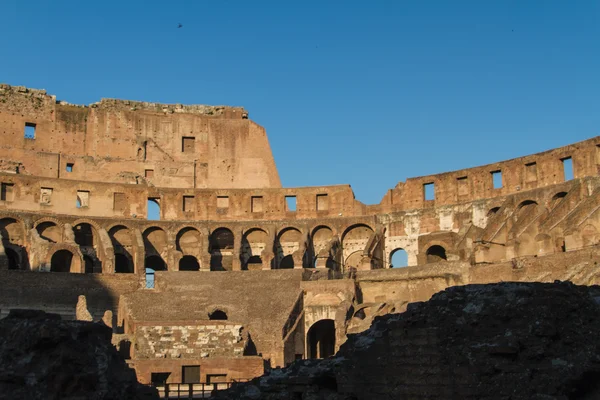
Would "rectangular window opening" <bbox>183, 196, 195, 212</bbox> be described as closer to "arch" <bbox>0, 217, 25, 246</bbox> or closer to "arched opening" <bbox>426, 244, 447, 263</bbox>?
"arch" <bbox>0, 217, 25, 246</bbox>

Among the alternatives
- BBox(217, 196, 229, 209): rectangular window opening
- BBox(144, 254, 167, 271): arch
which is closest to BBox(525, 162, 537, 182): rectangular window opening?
BBox(217, 196, 229, 209): rectangular window opening

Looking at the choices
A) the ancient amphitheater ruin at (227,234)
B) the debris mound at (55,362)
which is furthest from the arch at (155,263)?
the debris mound at (55,362)

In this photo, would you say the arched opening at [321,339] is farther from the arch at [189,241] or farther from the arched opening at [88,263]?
the arched opening at [88,263]

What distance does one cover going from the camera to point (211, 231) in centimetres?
4381

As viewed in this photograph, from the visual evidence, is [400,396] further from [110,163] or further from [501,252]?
[110,163]

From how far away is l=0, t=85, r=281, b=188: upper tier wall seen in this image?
155 feet

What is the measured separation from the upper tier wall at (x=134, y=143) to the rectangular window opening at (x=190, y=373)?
73.4 feet

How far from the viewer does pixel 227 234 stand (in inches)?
1764

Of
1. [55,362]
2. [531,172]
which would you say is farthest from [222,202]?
[55,362]

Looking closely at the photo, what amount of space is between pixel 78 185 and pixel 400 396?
104 feet

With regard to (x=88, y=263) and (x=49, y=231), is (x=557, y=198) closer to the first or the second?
(x=88, y=263)

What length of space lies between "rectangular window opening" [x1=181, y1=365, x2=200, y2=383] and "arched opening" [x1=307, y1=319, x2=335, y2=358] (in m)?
8.41

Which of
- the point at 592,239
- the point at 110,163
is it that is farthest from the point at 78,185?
the point at 592,239

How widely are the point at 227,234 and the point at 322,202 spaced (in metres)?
5.69
